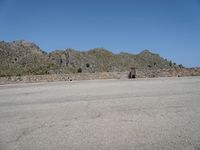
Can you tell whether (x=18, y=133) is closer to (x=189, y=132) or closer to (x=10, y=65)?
(x=189, y=132)

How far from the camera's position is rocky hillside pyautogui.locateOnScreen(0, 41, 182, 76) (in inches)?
2450

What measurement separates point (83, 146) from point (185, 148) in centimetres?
175

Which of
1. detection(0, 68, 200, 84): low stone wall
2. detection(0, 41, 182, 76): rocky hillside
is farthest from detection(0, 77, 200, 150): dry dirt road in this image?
detection(0, 41, 182, 76): rocky hillside

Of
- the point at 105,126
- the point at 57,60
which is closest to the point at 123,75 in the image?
the point at 105,126

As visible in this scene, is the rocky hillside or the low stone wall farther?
the rocky hillside

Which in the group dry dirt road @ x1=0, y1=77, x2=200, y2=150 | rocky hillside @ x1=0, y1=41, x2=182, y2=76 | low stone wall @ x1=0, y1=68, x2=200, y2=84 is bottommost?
dry dirt road @ x1=0, y1=77, x2=200, y2=150

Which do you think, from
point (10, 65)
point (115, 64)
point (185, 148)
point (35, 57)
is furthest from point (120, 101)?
point (115, 64)

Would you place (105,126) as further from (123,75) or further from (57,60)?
(57,60)

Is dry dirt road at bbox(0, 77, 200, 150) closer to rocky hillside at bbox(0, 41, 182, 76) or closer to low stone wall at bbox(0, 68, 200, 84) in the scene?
low stone wall at bbox(0, 68, 200, 84)

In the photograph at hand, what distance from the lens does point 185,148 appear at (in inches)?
196

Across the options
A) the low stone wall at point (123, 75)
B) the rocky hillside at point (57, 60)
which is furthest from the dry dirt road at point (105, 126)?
the rocky hillside at point (57, 60)

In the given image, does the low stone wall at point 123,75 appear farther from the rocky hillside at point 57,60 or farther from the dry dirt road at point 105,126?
the rocky hillside at point 57,60

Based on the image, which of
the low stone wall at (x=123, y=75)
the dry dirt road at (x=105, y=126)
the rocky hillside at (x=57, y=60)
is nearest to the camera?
the dry dirt road at (x=105, y=126)

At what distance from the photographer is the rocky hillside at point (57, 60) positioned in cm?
6223
